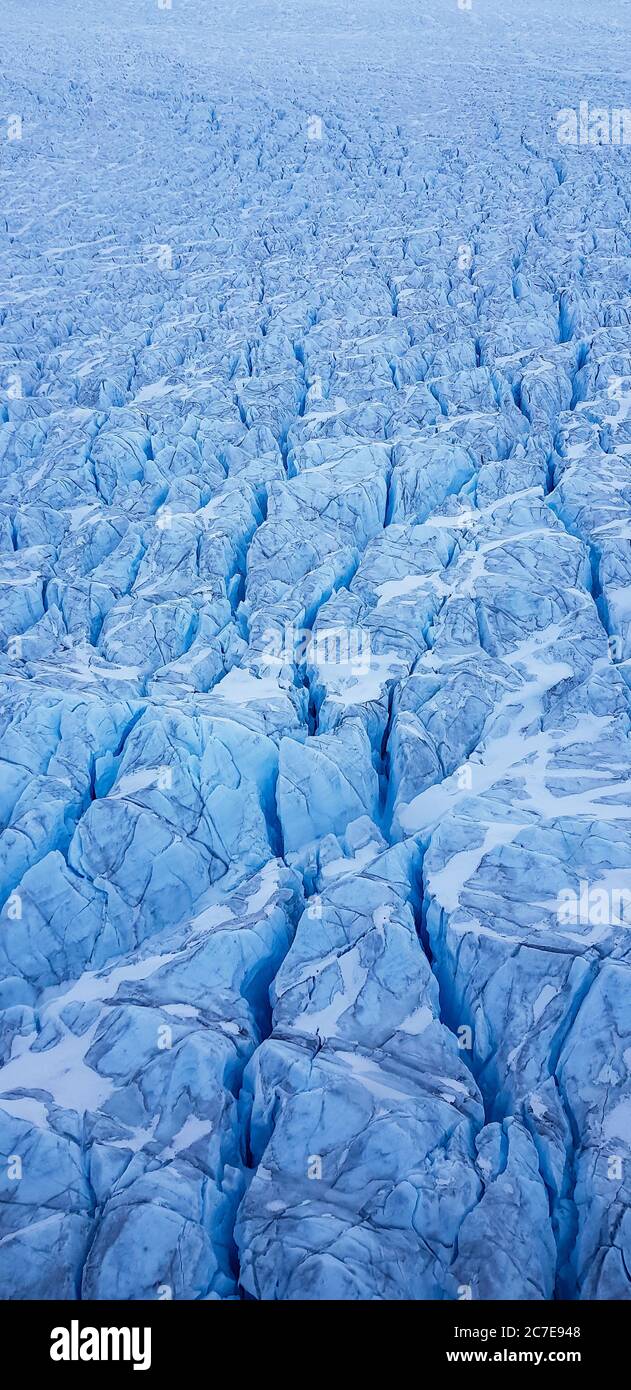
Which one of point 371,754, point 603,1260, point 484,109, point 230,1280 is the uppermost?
point 484,109

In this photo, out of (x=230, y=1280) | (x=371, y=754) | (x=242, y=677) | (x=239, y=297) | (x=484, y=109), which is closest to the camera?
(x=230, y=1280)

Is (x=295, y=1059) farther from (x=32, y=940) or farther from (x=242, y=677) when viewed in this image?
(x=242, y=677)

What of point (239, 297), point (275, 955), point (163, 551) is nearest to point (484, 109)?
point (239, 297)

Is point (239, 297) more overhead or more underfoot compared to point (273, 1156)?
more overhead

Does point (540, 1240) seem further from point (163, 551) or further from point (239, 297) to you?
point (239, 297)

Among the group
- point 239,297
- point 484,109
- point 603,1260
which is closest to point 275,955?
point 603,1260

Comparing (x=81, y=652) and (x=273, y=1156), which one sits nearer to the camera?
(x=273, y=1156)

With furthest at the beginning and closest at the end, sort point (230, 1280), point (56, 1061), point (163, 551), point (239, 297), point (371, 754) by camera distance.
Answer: point (239, 297) < point (163, 551) < point (371, 754) < point (56, 1061) < point (230, 1280)
